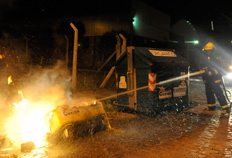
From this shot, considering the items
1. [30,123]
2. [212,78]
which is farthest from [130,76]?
[30,123]

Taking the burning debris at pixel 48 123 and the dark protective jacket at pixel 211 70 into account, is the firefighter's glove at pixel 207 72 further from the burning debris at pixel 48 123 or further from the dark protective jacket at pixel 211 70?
the burning debris at pixel 48 123

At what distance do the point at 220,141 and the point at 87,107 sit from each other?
2749 mm

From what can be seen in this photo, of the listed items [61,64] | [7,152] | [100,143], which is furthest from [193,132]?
[61,64]

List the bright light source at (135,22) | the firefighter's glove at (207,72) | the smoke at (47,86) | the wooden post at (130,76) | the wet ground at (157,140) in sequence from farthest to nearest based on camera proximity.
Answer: the bright light source at (135,22) → the smoke at (47,86) → the firefighter's glove at (207,72) → the wooden post at (130,76) → the wet ground at (157,140)

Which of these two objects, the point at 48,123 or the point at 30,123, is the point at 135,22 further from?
the point at 48,123

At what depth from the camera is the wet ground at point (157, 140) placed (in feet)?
12.5

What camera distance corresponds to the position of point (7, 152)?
3881 mm

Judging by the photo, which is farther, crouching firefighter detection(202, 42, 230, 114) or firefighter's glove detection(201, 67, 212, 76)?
firefighter's glove detection(201, 67, 212, 76)

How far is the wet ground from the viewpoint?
3801 millimetres

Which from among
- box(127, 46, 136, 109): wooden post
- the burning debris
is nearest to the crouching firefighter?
box(127, 46, 136, 109): wooden post

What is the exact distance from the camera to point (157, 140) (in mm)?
4457

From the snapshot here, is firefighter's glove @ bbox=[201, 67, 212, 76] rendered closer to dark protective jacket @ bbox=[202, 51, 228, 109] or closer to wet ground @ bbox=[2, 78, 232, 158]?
dark protective jacket @ bbox=[202, 51, 228, 109]

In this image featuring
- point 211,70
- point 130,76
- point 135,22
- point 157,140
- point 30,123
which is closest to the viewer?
point 157,140

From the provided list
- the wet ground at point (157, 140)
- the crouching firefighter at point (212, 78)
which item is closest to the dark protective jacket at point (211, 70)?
the crouching firefighter at point (212, 78)
